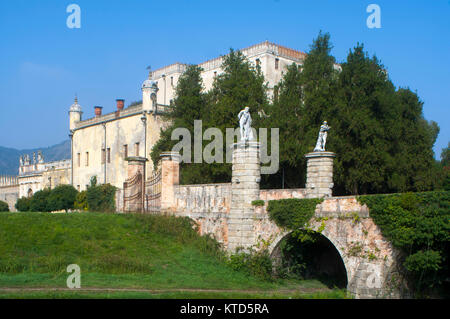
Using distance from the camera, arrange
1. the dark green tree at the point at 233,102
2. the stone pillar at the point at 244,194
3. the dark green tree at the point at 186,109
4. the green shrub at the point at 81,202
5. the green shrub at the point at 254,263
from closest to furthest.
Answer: the green shrub at the point at 254,263 → the stone pillar at the point at 244,194 → the dark green tree at the point at 233,102 → the dark green tree at the point at 186,109 → the green shrub at the point at 81,202

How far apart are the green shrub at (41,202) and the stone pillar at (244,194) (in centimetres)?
2560

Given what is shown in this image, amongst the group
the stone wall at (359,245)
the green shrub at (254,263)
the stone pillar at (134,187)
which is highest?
the stone pillar at (134,187)

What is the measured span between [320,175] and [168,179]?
8.80 m

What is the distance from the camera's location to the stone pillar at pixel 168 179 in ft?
86.5

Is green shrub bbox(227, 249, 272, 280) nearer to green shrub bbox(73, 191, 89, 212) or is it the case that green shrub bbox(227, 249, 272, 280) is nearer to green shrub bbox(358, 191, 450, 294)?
green shrub bbox(358, 191, 450, 294)

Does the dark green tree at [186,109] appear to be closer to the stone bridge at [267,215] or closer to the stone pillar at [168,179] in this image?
the stone pillar at [168,179]

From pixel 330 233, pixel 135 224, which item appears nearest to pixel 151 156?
pixel 135 224

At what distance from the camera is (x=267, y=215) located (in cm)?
2166

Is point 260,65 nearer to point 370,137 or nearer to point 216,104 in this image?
point 216,104

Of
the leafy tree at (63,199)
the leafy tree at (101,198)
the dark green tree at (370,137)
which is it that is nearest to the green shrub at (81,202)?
the leafy tree at (101,198)
